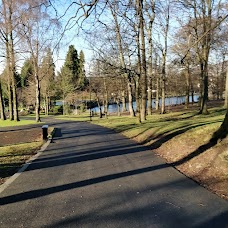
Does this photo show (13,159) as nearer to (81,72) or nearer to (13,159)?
(13,159)

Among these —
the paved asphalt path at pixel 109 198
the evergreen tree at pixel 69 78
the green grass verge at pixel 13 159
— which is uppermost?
the evergreen tree at pixel 69 78

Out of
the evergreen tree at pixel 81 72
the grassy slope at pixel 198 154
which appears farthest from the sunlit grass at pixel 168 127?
the evergreen tree at pixel 81 72

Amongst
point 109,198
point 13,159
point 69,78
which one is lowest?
point 13,159

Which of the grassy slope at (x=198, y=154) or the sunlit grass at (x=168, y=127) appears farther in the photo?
the sunlit grass at (x=168, y=127)

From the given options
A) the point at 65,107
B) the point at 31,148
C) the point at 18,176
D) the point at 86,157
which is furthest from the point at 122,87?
the point at 18,176

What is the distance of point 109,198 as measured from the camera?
18.9 ft

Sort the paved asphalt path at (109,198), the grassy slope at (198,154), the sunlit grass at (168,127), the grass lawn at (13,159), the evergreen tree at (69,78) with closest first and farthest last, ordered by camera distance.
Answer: the paved asphalt path at (109,198)
the grassy slope at (198,154)
the grass lawn at (13,159)
the sunlit grass at (168,127)
the evergreen tree at (69,78)

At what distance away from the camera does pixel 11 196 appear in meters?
6.13

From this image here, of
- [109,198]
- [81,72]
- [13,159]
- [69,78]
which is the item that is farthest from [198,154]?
[81,72]

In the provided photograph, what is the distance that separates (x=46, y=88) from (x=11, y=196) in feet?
183

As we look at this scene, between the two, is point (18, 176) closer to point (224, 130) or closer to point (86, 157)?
point (86, 157)

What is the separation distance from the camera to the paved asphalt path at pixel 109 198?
15.4ft

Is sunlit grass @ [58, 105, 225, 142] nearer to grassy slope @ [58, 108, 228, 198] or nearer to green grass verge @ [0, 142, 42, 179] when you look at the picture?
grassy slope @ [58, 108, 228, 198]

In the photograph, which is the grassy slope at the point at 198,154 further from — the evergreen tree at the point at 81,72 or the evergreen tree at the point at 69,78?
the evergreen tree at the point at 81,72
